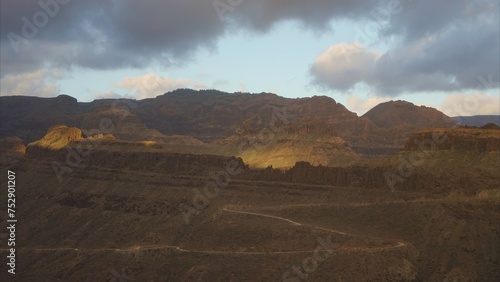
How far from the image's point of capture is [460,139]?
301ft

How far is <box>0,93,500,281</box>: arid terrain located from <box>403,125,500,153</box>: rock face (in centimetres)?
22

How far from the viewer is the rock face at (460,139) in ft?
289

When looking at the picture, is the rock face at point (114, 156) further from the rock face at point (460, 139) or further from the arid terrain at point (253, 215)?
the rock face at point (460, 139)

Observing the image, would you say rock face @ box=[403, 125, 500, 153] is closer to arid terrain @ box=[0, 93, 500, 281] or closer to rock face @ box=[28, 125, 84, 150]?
arid terrain @ box=[0, 93, 500, 281]

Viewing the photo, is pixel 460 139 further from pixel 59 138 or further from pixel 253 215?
pixel 59 138

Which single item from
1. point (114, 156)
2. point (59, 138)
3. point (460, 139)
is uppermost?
point (59, 138)

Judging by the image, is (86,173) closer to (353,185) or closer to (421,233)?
(353,185)

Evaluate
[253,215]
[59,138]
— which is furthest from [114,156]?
[253,215]

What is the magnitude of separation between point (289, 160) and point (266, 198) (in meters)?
57.0

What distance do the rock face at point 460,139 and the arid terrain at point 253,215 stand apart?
215mm

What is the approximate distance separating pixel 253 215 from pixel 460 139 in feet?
131

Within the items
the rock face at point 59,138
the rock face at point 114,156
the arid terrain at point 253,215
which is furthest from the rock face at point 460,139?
the rock face at point 59,138

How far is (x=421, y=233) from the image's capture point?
63.6 metres

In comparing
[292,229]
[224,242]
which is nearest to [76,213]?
[224,242]
